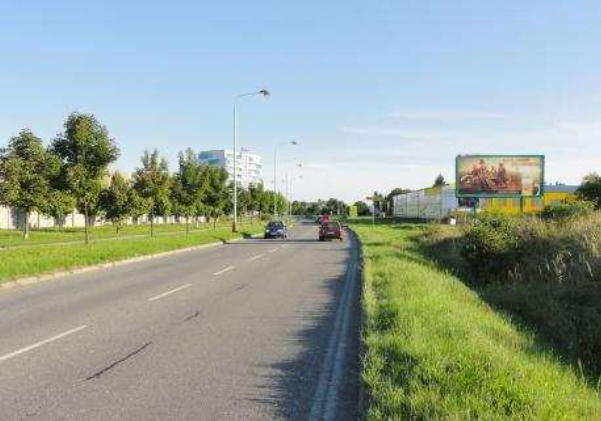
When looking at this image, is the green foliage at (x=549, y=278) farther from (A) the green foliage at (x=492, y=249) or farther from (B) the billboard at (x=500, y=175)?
(B) the billboard at (x=500, y=175)

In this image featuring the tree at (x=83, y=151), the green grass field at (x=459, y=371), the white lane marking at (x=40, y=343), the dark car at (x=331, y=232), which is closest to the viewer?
the green grass field at (x=459, y=371)

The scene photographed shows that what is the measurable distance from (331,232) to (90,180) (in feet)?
73.7

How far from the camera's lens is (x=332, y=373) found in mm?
7676

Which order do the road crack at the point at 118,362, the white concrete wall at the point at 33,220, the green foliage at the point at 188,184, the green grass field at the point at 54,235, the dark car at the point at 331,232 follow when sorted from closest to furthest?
the road crack at the point at 118,362, the green grass field at the point at 54,235, the dark car at the point at 331,232, the green foliage at the point at 188,184, the white concrete wall at the point at 33,220

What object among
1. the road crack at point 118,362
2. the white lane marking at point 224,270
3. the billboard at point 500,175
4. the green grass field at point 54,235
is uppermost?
the billboard at point 500,175

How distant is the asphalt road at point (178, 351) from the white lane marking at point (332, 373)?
1 centimetres

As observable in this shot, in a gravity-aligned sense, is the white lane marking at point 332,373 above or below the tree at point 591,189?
below

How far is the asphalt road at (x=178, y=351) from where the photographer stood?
6281 mm

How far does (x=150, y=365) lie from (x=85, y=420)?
2181 mm

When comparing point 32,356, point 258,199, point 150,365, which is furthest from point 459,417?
point 258,199

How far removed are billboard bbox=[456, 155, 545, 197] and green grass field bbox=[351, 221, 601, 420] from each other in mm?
51003

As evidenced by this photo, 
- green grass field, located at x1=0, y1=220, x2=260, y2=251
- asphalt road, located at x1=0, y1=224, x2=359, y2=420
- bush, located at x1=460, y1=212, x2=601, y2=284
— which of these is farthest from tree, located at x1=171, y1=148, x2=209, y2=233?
asphalt road, located at x1=0, y1=224, x2=359, y2=420

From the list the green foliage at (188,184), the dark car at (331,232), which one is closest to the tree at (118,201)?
the green foliage at (188,184)

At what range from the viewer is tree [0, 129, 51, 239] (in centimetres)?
4288
